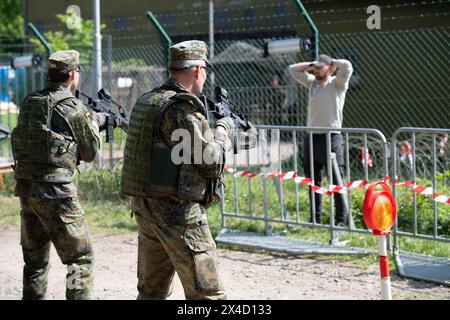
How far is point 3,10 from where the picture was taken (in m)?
32.9

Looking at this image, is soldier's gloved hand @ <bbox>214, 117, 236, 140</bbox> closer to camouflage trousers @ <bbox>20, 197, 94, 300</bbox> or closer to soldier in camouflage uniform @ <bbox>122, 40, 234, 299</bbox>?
soldier in camouflage uniform @ <bbox>122, 40, 234, 299</bbox>

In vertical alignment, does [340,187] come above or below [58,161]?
below

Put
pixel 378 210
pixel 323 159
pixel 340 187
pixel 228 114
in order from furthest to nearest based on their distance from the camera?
pixel 323 159, pixel 340 187, pixel 228 114, pixel 378 210

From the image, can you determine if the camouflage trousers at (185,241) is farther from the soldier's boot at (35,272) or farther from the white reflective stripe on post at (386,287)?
the soldier's boot at (35,272)

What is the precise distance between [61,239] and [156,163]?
1.36 metres

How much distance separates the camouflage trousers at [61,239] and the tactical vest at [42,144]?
0.19m

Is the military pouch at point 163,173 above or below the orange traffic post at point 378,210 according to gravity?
above

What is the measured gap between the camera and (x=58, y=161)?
532 cm

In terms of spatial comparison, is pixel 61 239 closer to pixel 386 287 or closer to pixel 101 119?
pixel 101 119

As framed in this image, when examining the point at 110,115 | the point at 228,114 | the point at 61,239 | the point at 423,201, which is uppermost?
the point at 110,115

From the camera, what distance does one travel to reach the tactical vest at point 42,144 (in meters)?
5.28

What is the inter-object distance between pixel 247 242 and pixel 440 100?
14.6 feet

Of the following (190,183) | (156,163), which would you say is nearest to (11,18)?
(156,163)

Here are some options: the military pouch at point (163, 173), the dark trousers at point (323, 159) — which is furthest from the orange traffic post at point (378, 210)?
the dark trousers at point (323, 159)
